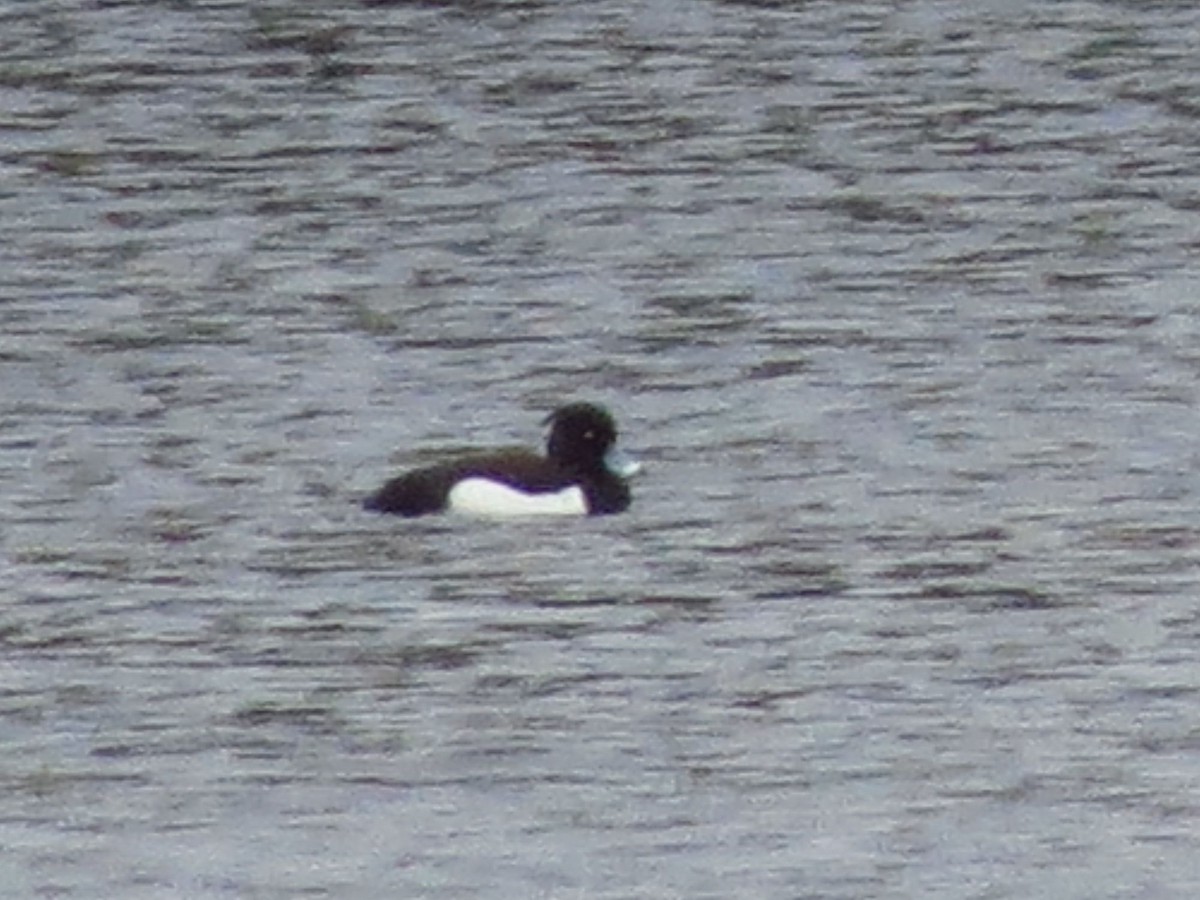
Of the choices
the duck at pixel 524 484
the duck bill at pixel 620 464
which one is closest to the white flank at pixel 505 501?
the duck at pixel 524 484

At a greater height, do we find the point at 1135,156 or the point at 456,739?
the point at 456,739

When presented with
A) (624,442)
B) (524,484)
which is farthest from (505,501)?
(624,442)

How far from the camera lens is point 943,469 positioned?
1541 centimetres

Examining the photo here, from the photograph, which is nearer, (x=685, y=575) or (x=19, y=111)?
(x=685, y=575)

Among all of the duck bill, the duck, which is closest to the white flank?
the duck

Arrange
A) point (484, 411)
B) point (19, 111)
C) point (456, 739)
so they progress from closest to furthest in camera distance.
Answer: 1. point (456, 739)
2. point (484, 411)
3. point (19, 111)

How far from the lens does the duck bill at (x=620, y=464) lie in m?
15.3

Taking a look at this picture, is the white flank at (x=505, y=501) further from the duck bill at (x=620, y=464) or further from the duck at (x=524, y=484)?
the duck bill at (x=620, y=464)

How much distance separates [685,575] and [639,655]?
909 mm

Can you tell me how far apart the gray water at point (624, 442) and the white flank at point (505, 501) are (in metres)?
0.09

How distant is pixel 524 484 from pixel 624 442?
0.74 metres

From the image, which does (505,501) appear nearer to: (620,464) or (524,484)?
(524,484)

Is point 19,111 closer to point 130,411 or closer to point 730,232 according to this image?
point 730,232

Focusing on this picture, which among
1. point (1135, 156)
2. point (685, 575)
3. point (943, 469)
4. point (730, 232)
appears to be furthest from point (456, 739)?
point (1135, 156)
